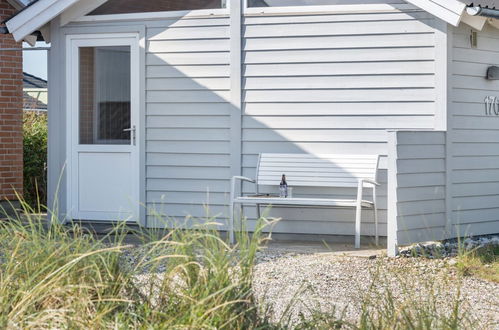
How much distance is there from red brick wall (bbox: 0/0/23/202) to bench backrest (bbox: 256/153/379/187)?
3.95m

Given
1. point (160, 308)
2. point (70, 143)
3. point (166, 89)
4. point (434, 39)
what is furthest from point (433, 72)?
point (160, 308)

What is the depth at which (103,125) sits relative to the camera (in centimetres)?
1030

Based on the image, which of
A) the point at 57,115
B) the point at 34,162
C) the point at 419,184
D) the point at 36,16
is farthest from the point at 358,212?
the point at 34,162

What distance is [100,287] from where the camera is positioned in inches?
162

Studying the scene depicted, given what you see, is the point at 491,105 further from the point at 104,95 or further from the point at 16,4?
the point at 16,4

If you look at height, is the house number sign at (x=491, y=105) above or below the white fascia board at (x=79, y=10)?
below

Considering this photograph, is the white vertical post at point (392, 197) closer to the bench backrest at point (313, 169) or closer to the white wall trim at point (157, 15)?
the bench backrest at point (313, 169)

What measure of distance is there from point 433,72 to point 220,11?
2377 mm

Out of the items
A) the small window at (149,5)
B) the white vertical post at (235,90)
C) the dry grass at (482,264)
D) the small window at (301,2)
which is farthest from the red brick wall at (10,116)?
the dry grass at (482,264)

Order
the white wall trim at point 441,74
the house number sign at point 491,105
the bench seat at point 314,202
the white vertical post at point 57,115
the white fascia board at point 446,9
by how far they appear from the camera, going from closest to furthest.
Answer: the white fascia board at point 446,9 → the bench seat at point 314,202 → the white wall trim at point 441,74 → the house number sign at point 491,105 → the white vertical post at point 57,115

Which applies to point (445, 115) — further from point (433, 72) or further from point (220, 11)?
point (220, 11)

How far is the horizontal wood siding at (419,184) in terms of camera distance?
848cm

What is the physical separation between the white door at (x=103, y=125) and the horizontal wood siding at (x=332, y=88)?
135cm

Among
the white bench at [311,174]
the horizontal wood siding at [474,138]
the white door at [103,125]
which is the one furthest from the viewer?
the white door at [103,125]
